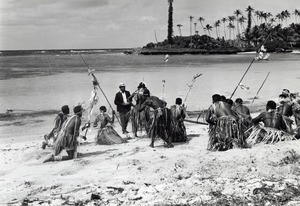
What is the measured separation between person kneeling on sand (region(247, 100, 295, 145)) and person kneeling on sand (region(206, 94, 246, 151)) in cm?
41

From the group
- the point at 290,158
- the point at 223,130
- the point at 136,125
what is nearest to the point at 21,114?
the point at 136,125

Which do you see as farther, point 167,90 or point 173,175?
point 167,90

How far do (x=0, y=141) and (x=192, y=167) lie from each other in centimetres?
689

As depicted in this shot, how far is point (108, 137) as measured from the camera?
9367 millimetres

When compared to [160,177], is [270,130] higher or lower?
higher

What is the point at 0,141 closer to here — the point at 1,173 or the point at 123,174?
the point at 1,173

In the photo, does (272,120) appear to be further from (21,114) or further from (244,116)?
(21,114)

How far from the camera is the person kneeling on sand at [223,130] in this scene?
735 centimetres

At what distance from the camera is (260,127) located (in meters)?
7.63

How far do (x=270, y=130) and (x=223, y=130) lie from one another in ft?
3.16

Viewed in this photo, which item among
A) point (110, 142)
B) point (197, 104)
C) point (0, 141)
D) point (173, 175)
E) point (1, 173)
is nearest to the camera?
point (173, 175)

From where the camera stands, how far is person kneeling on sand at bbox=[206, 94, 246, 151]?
7348 millimetres

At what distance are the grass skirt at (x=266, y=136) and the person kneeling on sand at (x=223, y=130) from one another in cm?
40

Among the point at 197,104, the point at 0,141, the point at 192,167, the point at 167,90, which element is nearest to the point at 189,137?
the point at 192,167
